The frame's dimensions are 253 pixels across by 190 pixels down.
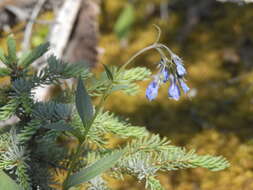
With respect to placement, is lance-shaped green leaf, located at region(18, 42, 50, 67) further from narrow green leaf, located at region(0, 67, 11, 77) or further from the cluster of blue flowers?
the cluster of blue flowers

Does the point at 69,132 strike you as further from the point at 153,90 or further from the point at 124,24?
the point at 124,24

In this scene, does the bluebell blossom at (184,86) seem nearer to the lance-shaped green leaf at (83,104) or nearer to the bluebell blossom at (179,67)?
the bluebell blossom at (179,67)

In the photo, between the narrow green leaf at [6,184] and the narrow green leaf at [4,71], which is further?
the narrow green leaf at [4,71]

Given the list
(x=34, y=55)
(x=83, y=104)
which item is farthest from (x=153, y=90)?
(x=34, y=55)

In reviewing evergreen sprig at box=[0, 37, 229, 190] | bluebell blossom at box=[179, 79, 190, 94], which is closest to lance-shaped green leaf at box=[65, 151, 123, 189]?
evergreen sprig at box=[0, 37, 229, 190]

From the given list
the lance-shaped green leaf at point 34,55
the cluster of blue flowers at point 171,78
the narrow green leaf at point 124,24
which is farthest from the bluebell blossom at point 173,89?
the narrow green leaf at point 124,24

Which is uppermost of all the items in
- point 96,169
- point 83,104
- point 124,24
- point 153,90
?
point 124,24

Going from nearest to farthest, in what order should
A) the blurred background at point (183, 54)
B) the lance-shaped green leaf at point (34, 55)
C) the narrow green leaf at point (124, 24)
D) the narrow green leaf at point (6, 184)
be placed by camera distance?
the narrow green leaf at point (6, 184) → the lance-shaped green leaf at point (34, 55) → the blurred background at point (183, 54) → the narrow green leaf at point (124, 24)
